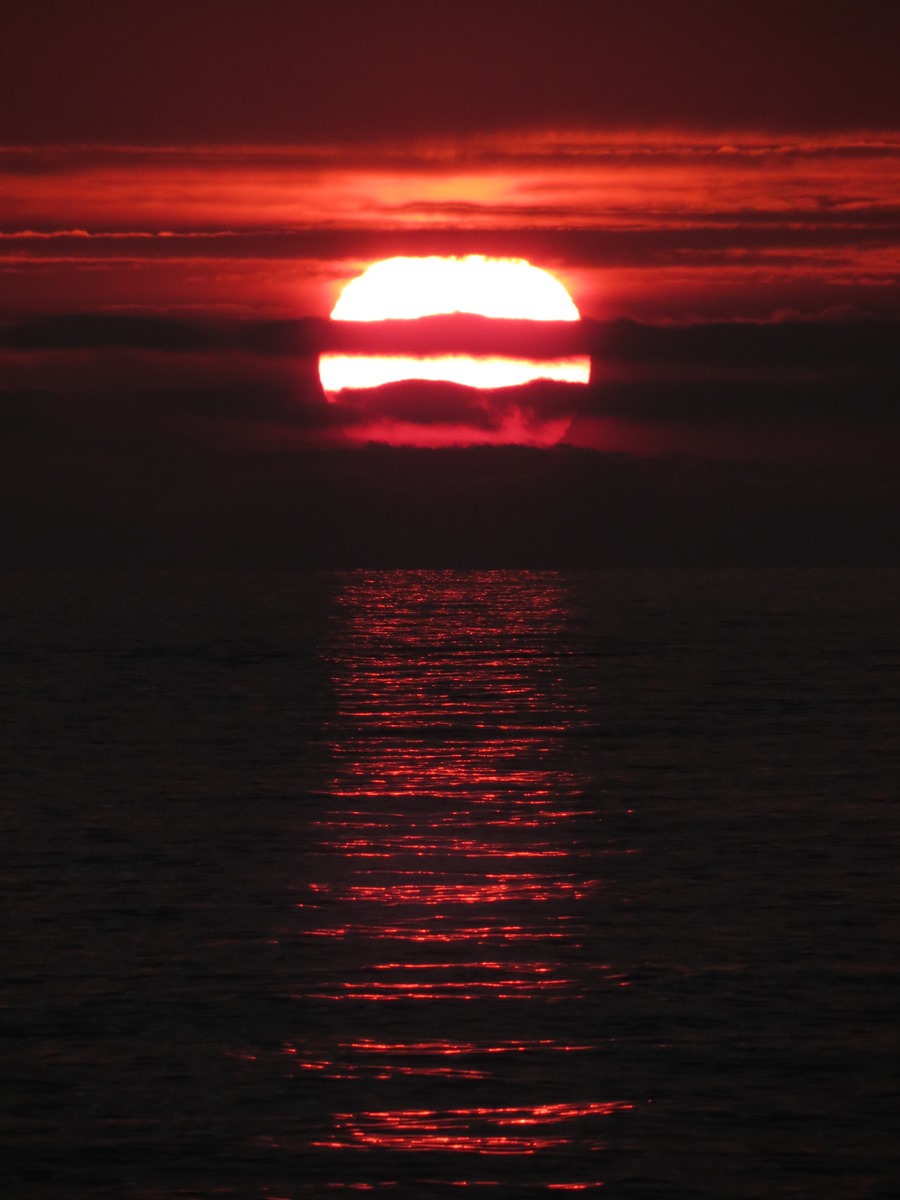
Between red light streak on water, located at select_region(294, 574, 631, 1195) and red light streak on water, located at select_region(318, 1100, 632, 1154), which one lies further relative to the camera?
red light streak on water, located at select_region(294, 574, 631, 1195)

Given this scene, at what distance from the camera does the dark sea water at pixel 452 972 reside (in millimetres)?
20141

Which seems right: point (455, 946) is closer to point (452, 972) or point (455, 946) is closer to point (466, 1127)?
point (452, 972)

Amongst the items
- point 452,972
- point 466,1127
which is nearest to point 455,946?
point 452,972

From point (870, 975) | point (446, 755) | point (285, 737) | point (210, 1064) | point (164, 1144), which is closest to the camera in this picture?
point (164, 1144)

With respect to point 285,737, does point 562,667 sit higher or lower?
higher

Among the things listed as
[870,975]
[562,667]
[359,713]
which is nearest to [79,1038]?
[870,975]

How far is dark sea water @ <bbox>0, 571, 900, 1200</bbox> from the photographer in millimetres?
20141

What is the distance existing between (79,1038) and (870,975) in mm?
13352

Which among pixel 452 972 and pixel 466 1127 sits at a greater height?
pixel 452 972

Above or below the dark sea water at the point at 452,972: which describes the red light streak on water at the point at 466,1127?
below

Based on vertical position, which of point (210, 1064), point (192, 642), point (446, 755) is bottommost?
point (210, 1064)

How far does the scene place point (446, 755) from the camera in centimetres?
6688

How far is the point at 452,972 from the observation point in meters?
28.9

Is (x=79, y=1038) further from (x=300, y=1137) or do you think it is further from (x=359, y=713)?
(x=359, y=713)
